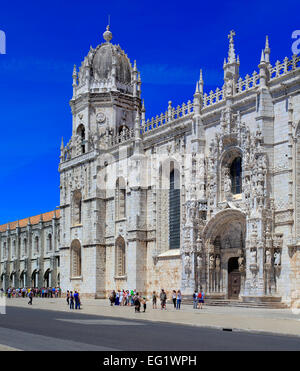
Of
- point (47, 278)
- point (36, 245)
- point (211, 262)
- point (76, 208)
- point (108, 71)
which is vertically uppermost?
point (108, 71)

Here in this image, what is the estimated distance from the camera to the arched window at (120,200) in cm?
4772

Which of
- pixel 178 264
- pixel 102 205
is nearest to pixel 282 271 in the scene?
pixel 178 264

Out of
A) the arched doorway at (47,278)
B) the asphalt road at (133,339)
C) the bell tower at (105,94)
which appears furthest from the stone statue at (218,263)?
the arched doorway at (47,278)

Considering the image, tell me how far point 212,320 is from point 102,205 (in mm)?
25782

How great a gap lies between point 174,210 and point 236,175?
6.75m

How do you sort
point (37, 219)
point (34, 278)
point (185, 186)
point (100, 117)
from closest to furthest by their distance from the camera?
point (185, 186)
point (100, 117)
point (34, 278)
point (37, 219)

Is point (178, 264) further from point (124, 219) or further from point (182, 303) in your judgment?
point (124, 219)

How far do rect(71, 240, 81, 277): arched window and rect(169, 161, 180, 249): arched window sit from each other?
12444mm

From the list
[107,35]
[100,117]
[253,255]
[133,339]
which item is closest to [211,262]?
[253,255]

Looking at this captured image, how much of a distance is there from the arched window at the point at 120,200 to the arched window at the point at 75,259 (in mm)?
6483

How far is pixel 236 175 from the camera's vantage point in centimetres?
3731

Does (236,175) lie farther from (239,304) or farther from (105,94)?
(105,94)

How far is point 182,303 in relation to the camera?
124 ft

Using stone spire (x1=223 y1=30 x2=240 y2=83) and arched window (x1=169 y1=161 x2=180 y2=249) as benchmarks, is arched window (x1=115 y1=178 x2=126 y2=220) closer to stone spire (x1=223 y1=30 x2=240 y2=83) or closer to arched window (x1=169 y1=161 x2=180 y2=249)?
arched window (x1=169 y1=161 x2=180 y2=249)
